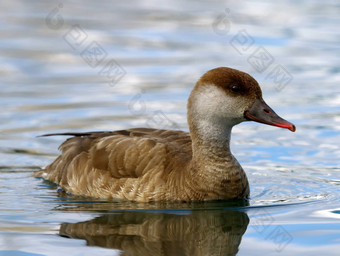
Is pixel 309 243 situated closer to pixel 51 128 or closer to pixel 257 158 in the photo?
pixel 257 158

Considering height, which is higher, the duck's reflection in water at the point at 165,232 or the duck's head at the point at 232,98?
the duck's head at the point at 232,98

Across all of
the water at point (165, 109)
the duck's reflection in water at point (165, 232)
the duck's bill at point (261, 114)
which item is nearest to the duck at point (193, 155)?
the duck's bill at point (261, 114)

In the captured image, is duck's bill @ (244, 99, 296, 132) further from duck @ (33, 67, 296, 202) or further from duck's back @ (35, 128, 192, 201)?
duck's back @ (35, 128, 192, 201)

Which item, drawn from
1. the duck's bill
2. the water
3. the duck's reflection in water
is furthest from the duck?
the duck's reflection in water

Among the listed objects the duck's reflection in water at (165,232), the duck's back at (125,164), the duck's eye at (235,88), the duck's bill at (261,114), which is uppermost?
the duck's eye at (235,88)

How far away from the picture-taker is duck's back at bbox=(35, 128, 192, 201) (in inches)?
381

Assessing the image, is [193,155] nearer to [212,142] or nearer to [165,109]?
[212,142]

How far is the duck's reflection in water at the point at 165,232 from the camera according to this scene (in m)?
8.02

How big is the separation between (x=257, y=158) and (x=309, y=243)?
3.62 metres

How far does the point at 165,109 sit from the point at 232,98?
4741 mm

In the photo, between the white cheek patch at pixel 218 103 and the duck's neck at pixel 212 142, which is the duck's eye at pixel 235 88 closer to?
the white cheek patch at pixel 218 103

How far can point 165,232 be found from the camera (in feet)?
28.2

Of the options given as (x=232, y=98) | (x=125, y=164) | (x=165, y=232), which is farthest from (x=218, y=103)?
(x=165, y=232)

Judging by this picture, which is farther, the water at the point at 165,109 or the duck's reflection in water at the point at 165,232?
the water at the point at 165,109
